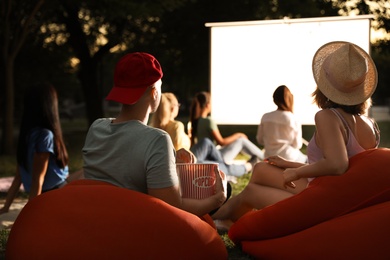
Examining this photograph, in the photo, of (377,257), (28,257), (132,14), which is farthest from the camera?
(132,14)

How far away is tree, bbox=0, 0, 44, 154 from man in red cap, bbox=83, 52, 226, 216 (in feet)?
42.7

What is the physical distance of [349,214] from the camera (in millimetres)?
4180

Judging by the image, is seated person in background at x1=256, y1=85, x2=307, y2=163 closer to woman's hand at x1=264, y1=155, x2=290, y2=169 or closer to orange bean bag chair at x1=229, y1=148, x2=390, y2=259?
woman's hand at x1=264, y1=155, x2=290, y2=169

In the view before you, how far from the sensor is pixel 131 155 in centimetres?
369

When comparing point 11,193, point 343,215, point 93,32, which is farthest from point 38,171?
point 93,32

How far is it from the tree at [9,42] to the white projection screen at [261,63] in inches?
285

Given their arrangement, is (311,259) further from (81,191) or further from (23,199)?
(23,199)

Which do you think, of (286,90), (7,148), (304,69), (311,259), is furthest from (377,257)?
(7,148)

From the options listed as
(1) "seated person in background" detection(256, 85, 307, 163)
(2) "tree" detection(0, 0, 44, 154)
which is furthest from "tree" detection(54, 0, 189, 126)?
(1) "seated person in background" detection(256, 85, 307, 163)

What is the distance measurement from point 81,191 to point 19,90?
21526mm

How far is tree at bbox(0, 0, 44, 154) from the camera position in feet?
53.2

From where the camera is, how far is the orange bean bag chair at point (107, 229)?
143 inches

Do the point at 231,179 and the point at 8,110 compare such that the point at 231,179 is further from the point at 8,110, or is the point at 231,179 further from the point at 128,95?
the point at 8,110

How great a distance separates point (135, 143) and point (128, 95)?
0.86 feet
